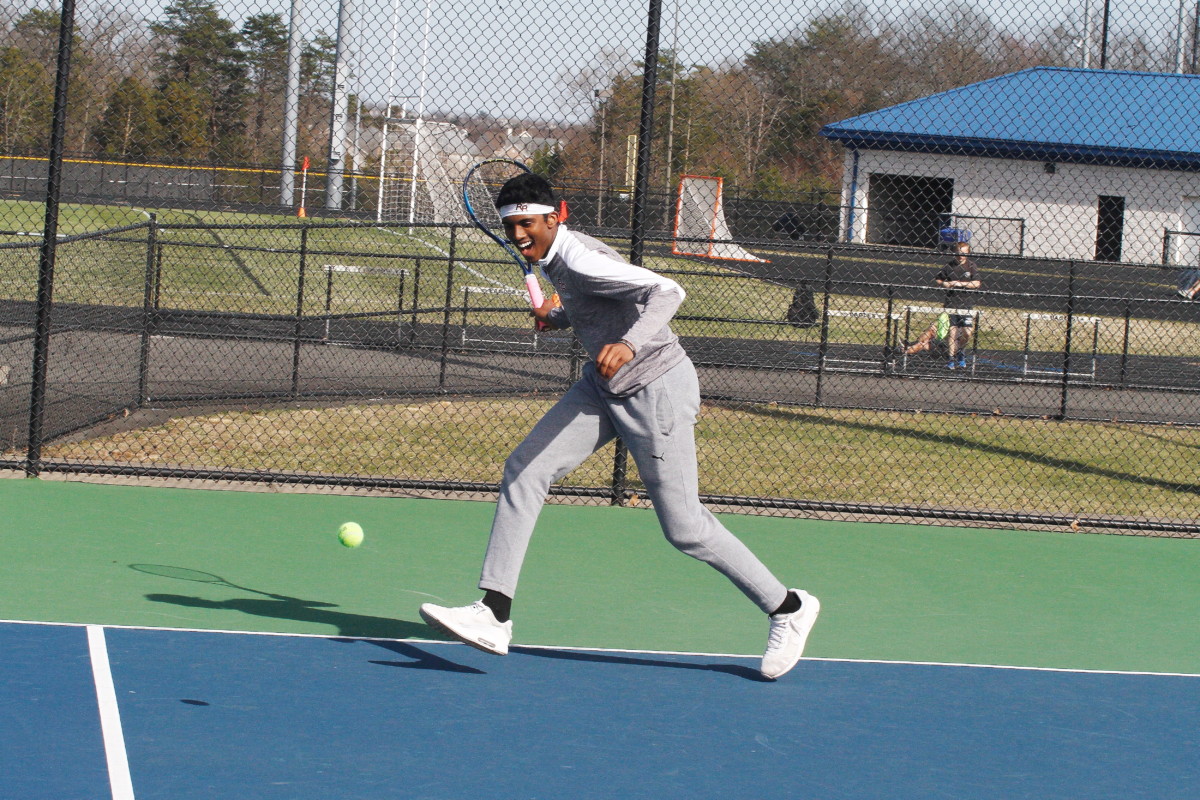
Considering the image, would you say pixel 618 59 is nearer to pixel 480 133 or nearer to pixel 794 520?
pixel 480 133

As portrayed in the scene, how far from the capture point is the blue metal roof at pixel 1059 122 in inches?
551

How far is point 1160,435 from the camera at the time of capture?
12406mm

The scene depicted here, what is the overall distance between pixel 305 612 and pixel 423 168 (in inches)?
416

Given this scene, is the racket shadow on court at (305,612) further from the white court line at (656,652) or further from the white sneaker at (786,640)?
the white sneaker at (786,640)

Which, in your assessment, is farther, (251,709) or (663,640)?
(663,640)

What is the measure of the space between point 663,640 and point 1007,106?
15.1 m

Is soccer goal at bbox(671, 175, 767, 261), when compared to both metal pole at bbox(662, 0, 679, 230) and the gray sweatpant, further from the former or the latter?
the gray sweatpant

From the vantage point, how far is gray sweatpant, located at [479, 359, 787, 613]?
491 cm

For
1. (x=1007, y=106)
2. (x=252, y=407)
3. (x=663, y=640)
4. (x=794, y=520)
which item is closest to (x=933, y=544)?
(x=794, y=520)

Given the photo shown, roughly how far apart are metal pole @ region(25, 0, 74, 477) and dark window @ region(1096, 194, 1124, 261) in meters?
21.4

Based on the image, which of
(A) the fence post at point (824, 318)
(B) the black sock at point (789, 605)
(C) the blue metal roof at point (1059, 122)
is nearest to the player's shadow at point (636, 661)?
(B) the black sock at point (789, 605)

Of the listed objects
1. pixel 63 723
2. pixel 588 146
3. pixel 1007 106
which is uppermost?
pixel 1007 106

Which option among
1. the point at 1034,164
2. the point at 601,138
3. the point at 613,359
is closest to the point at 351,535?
the point at 613,359

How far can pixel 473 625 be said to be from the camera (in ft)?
15.9
